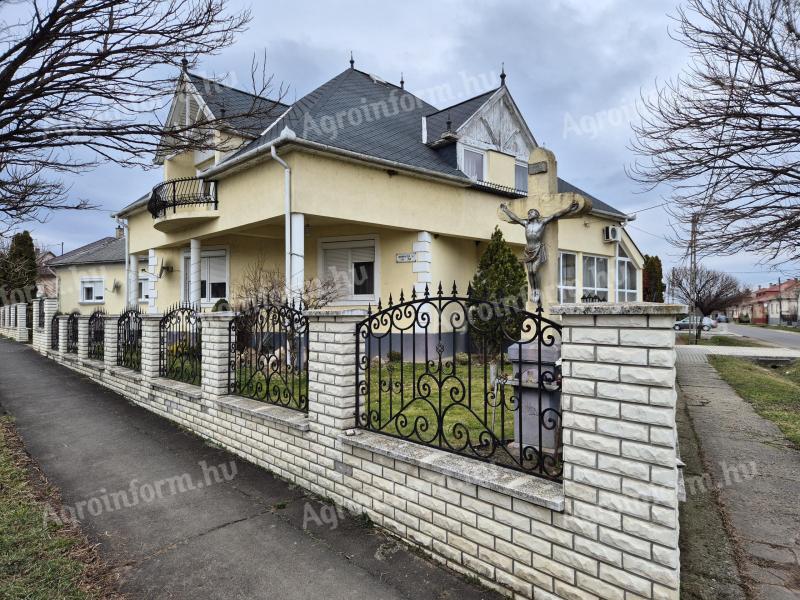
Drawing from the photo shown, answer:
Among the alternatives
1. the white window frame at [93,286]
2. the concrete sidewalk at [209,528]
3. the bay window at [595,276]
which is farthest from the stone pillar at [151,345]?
the white window frame at [93,286]

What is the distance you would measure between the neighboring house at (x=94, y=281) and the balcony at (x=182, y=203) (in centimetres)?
863

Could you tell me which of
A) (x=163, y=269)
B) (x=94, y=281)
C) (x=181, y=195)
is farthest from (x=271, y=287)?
(x=94, y=281)

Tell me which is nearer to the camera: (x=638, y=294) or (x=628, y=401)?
(x=628, y=401)

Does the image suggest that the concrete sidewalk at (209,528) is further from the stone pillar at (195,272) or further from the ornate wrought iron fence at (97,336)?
the stone pillar at (195,272)

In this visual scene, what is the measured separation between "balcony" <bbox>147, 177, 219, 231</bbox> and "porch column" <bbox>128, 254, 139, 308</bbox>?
14.1 feet

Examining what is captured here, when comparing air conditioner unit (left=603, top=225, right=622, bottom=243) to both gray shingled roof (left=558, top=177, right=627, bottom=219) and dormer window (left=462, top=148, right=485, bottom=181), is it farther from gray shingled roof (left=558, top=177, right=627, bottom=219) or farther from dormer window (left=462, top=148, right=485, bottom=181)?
dormer window (left=462, top=148, right=485, bottom=181)

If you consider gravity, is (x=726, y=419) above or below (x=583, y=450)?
below

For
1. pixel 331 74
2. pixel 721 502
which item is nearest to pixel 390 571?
pixel 721 502

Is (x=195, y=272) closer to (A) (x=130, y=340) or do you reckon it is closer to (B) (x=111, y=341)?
(B) (x=111, y=341)

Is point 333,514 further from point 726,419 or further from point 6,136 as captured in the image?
point 726,419

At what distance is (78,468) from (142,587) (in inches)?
106

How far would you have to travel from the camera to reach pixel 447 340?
10750 millimetres

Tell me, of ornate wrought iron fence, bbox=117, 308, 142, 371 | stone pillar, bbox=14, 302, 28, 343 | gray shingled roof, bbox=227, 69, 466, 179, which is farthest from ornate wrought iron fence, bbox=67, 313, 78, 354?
stone pillar, bbox=14, 302, 28, 343

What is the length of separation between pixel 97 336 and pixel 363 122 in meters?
7.54
